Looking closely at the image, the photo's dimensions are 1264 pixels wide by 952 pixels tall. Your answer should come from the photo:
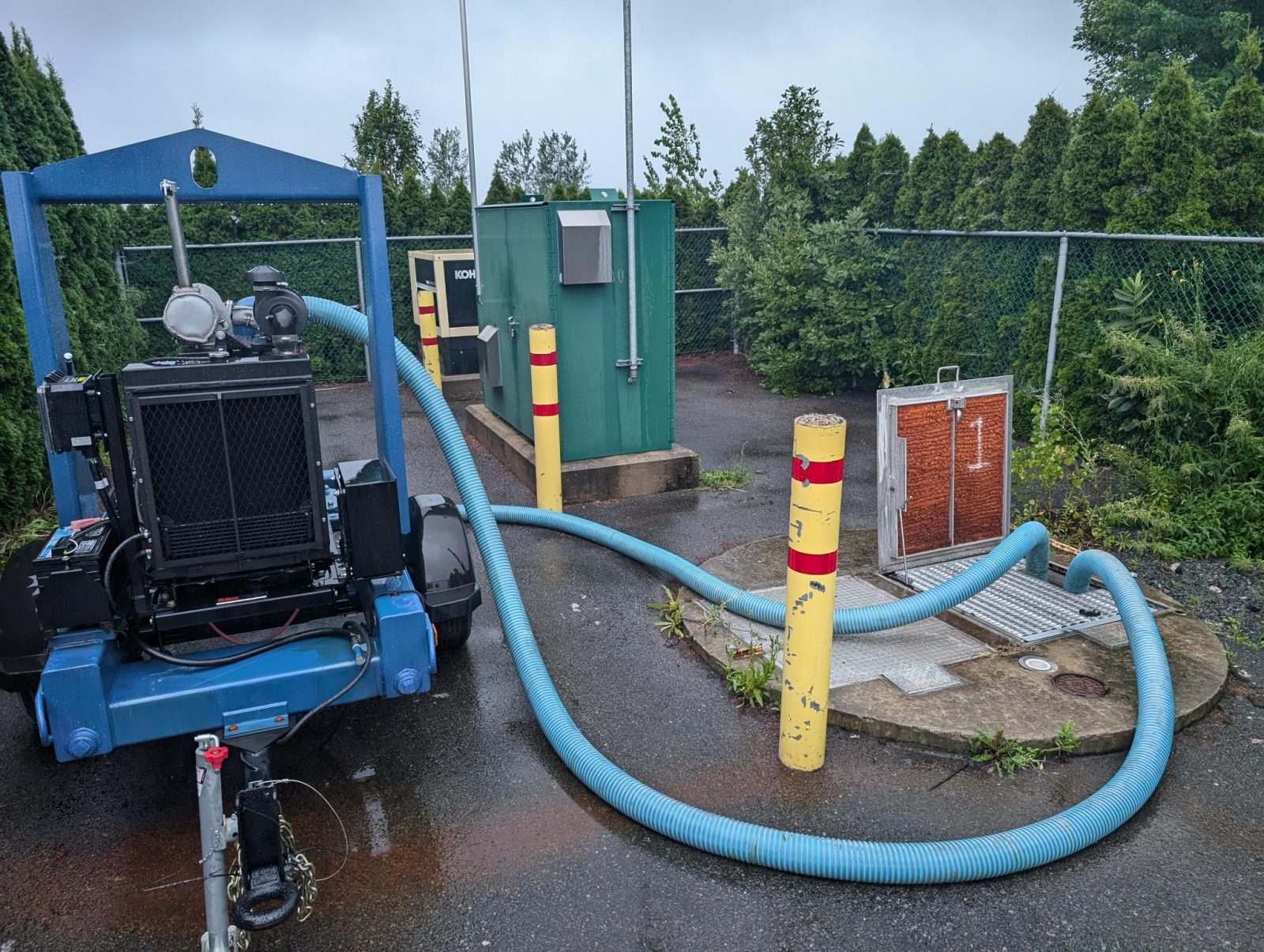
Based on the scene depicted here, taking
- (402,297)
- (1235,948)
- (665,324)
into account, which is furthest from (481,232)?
(1235,948)

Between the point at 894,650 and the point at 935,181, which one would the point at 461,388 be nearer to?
the point at 935,181

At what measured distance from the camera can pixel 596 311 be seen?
23.7 feet

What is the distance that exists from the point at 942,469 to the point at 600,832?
3.23 metres

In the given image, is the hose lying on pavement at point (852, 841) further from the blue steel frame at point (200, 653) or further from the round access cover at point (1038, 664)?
the blue steel frame at point (200, 653)

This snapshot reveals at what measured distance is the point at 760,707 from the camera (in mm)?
4160

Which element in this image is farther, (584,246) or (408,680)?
(584,246)

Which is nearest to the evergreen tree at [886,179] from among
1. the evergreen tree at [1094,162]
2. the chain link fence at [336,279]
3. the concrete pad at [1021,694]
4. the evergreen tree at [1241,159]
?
the evergreen tree at [1094,162]

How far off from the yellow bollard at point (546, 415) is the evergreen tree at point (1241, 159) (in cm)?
570

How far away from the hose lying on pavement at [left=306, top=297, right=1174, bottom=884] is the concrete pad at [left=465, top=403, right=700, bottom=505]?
2.62m

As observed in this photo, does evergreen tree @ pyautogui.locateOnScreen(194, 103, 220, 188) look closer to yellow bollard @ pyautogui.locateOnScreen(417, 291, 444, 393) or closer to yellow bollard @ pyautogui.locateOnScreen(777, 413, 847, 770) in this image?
yellow bollard @ pyautogui.locateOnScreen(777, 413, 847, 770)

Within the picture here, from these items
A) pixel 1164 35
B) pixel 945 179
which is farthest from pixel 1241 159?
pixel 1164 35

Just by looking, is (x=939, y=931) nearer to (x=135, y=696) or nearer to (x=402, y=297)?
(x=135, y=696)

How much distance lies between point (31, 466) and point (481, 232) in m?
4.27

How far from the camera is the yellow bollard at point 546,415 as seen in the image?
6.47 metres
